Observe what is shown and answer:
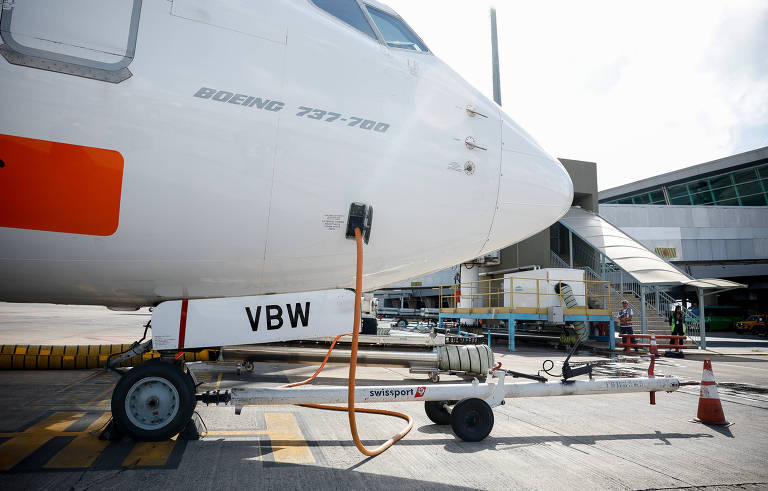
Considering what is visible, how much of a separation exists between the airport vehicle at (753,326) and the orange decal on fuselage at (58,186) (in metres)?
41.7

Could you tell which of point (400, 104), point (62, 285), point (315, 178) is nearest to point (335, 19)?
point (400, 104)

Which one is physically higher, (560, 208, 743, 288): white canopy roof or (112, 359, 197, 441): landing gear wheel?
(560, 208, 743, 288): white canopy roof

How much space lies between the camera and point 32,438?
14.7 ft

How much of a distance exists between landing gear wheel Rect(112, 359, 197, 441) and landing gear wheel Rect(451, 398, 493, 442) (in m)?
2.69

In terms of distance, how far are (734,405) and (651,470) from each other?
14.9ft

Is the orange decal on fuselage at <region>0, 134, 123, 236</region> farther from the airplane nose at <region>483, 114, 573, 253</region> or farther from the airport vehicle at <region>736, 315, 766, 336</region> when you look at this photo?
the airport vehicle at <region>736, 315, 766, 336</region>

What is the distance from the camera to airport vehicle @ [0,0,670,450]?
337cm

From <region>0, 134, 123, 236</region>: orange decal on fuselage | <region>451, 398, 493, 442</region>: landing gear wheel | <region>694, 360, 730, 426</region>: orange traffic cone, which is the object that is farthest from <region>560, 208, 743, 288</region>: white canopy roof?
<region>0, 134, 123, 236</region>: orange decal on fuselage

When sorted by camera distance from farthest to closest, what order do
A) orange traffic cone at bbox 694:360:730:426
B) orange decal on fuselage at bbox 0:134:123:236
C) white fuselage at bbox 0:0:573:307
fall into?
orange traffic cone at bbox 694:360:730:426 → white fuselage at bbox 0:0:573:307 → orange decal on fuselage at bbox 0:134:123:236

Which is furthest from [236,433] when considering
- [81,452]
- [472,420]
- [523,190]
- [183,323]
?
[523,190]

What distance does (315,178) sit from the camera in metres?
4.06

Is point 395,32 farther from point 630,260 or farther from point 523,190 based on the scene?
point 630,260

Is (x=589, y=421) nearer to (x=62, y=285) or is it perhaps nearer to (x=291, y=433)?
(x=291, y=433)

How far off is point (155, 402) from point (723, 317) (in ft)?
150
